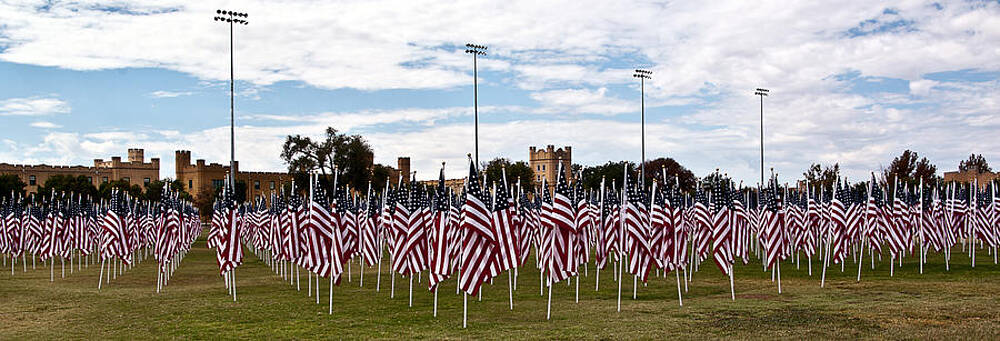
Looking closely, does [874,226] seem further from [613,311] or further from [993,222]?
[613,311]

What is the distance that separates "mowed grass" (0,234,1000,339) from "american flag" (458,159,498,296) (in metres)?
1.10

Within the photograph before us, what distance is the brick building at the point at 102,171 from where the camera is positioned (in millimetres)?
139625

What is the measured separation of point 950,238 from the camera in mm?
35812

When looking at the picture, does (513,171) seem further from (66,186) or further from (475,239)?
(475,239)

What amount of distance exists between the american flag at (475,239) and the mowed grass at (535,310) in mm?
1103

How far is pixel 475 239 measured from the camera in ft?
58.6

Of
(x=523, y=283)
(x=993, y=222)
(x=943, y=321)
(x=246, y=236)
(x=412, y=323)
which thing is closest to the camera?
(x=943, y=321)

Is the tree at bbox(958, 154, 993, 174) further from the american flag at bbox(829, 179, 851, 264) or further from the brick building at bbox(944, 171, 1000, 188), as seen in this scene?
the american flag at bbox(829, 179, 851, 264)

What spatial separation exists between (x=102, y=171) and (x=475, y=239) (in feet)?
505

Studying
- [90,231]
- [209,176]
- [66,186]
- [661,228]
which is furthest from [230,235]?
[209,176]

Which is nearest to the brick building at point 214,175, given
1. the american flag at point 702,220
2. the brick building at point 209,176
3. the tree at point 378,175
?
the brick building at point 209,176

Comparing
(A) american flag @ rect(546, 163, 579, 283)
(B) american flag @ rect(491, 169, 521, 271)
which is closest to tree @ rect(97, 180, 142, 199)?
(A) american flag @ rect(546, 163, 579, 283)

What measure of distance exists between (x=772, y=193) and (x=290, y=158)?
223 feet

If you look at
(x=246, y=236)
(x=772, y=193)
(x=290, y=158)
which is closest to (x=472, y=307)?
(x=772, y=193)
